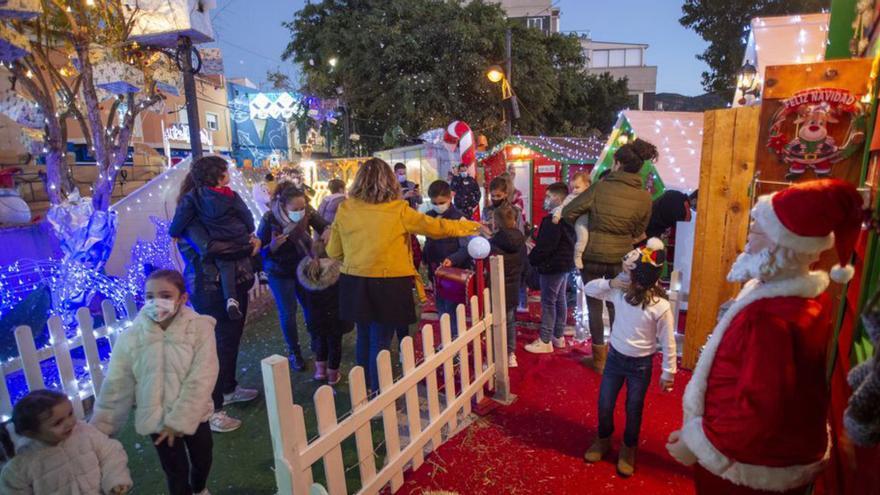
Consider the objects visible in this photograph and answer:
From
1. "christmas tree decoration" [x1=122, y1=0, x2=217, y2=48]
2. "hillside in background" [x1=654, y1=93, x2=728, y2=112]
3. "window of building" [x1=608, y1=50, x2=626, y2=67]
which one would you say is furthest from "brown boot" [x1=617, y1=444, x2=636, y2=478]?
"window of building" [x1=608, y1=50, x2=626, y2=67]

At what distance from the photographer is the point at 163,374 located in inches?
92.1

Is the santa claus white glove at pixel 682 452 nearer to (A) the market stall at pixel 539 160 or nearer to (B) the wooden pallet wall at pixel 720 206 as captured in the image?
(B) the wooden pallet wall at pixel 720 206

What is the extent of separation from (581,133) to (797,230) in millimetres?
20821

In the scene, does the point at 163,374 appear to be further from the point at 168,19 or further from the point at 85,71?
the point at 85,71

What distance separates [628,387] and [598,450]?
1.74 ft

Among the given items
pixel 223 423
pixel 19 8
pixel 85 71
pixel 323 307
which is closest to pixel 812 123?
pixel 323 307

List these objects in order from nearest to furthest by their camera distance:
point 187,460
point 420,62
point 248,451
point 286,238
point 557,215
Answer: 1. point 187,460
2. point 248,451
3. point 286,238
4. point 557,215
5. point 420,62

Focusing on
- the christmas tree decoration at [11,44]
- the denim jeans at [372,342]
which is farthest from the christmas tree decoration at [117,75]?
the denim jeans at [372,342]

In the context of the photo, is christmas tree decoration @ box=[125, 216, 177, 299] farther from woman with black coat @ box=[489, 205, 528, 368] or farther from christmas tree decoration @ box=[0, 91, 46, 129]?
woman with black coat @ box=[489, 205, 528, 368]

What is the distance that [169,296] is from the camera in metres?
2.38

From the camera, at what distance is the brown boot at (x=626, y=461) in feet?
9.80

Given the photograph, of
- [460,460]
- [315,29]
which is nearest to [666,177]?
[460,460]

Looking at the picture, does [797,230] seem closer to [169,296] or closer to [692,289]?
[169,296]

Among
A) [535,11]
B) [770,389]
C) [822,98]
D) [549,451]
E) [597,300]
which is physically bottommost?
[549,451]
